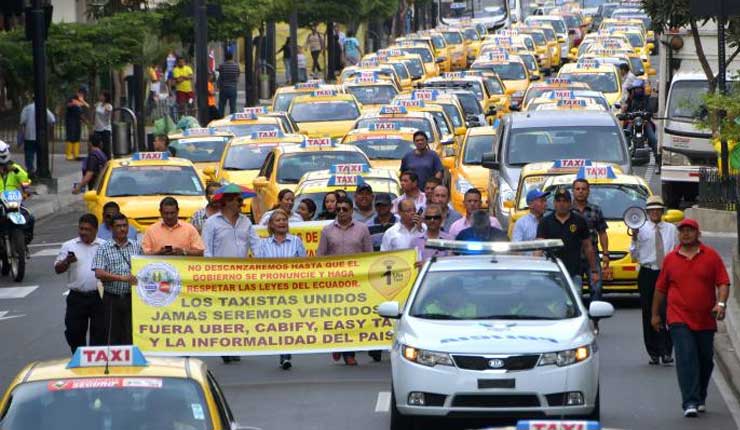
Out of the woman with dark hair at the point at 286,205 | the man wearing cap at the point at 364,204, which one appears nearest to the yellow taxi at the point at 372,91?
the woman with dark hair at the point at 286,205

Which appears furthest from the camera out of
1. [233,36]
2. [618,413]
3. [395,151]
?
[233,36]

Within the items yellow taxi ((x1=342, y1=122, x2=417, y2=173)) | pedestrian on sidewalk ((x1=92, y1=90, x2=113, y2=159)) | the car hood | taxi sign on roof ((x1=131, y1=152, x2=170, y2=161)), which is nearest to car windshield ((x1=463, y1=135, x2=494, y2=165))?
yellow taxi ((x1=342, y1=122, x2=417, y2=173))

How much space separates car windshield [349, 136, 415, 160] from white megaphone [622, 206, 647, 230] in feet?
41.1

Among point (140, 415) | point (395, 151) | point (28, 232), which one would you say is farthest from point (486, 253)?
point (395, 151)

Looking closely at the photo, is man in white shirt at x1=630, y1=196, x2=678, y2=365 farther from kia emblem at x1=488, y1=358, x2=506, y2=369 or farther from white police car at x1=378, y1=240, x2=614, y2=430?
kia emblem at x1=488, y1=358, x2=506, y2=369

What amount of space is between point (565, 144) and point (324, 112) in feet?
40.3

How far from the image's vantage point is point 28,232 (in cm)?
2383

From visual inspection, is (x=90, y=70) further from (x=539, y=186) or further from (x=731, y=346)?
(x=731, y=346)

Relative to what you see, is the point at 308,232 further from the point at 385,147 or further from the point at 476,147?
the point at 476,147

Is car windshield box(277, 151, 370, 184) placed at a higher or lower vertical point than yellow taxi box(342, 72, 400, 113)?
lower

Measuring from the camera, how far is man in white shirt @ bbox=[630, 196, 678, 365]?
16312 millimetres

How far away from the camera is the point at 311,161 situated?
2641cm

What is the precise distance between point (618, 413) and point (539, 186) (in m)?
7.32

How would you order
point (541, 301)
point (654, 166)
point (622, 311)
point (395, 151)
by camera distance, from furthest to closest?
point (654, 166) < point (395, 151) < point (622, 311) < point (541, 301)
